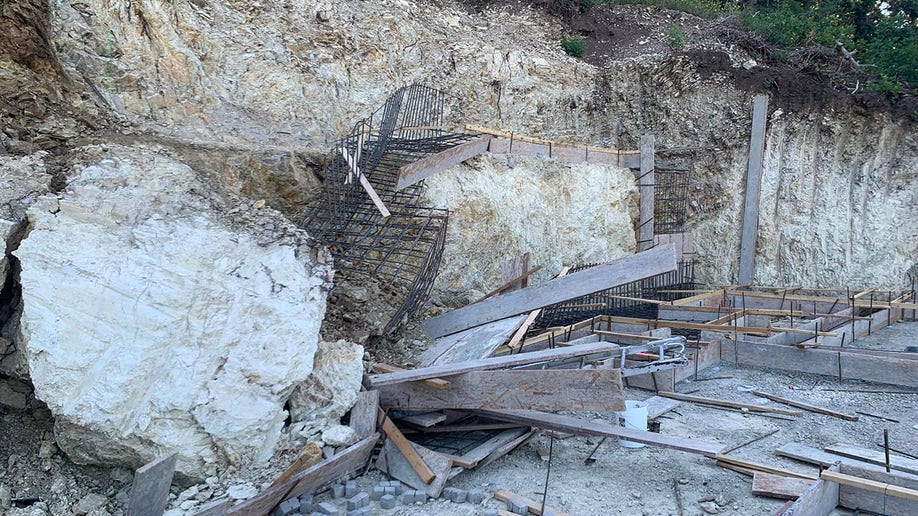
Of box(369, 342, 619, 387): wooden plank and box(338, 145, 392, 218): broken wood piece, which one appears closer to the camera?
box(369, 342, 619, 387): wooden plank

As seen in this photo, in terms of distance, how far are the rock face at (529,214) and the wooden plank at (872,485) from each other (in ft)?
20.2

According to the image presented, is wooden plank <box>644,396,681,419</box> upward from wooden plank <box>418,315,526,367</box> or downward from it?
downward

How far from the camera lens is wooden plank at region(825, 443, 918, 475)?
5219mm

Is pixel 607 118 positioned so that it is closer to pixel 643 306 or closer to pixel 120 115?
pixel 643 306

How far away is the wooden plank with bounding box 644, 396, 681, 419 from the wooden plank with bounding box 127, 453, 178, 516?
4.49 m

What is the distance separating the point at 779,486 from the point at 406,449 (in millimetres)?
2834

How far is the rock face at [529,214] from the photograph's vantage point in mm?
10680

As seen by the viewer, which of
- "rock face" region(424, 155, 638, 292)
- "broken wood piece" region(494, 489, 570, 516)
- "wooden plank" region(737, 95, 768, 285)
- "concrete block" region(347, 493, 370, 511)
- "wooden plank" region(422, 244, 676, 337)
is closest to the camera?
"broken wood piece" region(494, 489, 570, 516)

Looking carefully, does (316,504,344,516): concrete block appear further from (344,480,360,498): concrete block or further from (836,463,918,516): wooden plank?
(836,463,918,516): wooden plank

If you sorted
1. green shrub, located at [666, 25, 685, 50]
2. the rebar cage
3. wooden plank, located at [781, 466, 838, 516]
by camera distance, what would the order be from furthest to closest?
1. green shrub, located at [666, 25, 685, 50]
2. the rebar cage
3. wooden plank, located at [781, 466, 838, 516]

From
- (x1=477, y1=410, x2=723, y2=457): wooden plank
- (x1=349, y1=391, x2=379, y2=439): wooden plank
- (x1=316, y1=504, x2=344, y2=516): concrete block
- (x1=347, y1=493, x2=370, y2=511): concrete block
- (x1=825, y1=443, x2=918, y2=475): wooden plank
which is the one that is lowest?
(x1=316, y1=504, x2=344, y2=516): concrete block

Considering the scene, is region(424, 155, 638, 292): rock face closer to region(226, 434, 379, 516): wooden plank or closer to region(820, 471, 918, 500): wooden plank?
region(226, 434, 379, 516): wooden plank

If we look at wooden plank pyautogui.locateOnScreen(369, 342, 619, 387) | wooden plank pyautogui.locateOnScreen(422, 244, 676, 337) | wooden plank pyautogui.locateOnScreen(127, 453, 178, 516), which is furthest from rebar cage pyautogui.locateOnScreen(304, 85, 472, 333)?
wooden plank pyautogui.locateOnScreen(127, 453, 178, 516)

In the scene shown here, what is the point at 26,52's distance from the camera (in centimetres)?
696
